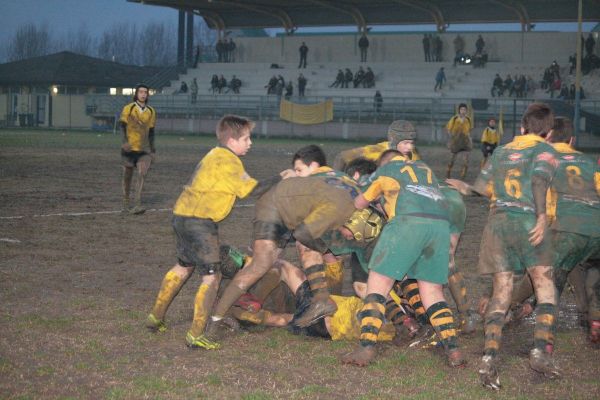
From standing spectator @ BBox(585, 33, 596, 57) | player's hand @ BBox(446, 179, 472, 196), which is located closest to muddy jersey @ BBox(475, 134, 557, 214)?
player's hand @ BBox(446, 179, 472, 196)

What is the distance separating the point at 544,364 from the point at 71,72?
72.9 metres

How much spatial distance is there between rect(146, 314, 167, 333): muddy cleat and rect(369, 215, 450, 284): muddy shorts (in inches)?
74.2

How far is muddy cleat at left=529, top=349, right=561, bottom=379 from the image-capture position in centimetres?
614

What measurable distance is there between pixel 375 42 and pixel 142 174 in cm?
4818

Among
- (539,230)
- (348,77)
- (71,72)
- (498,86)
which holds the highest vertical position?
(71,72)

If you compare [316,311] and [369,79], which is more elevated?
[369,79]

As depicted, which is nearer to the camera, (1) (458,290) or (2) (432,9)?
(1) (458,290)

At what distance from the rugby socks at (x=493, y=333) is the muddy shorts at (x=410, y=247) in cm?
47

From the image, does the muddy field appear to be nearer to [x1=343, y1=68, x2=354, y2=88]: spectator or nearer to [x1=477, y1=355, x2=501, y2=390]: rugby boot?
[x1=477, y1=355, x2=501, y2=390]: rugby boot

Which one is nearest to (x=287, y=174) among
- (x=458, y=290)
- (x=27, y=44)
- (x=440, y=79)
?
(x=458, y=290)

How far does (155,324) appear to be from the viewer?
285 inches

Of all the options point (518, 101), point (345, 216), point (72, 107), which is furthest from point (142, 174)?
point (72, 107)

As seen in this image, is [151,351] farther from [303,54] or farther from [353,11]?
[353,11]

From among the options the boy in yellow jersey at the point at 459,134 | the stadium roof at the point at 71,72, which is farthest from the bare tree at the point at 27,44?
the boy in yellow jersey at the point at 459,134
